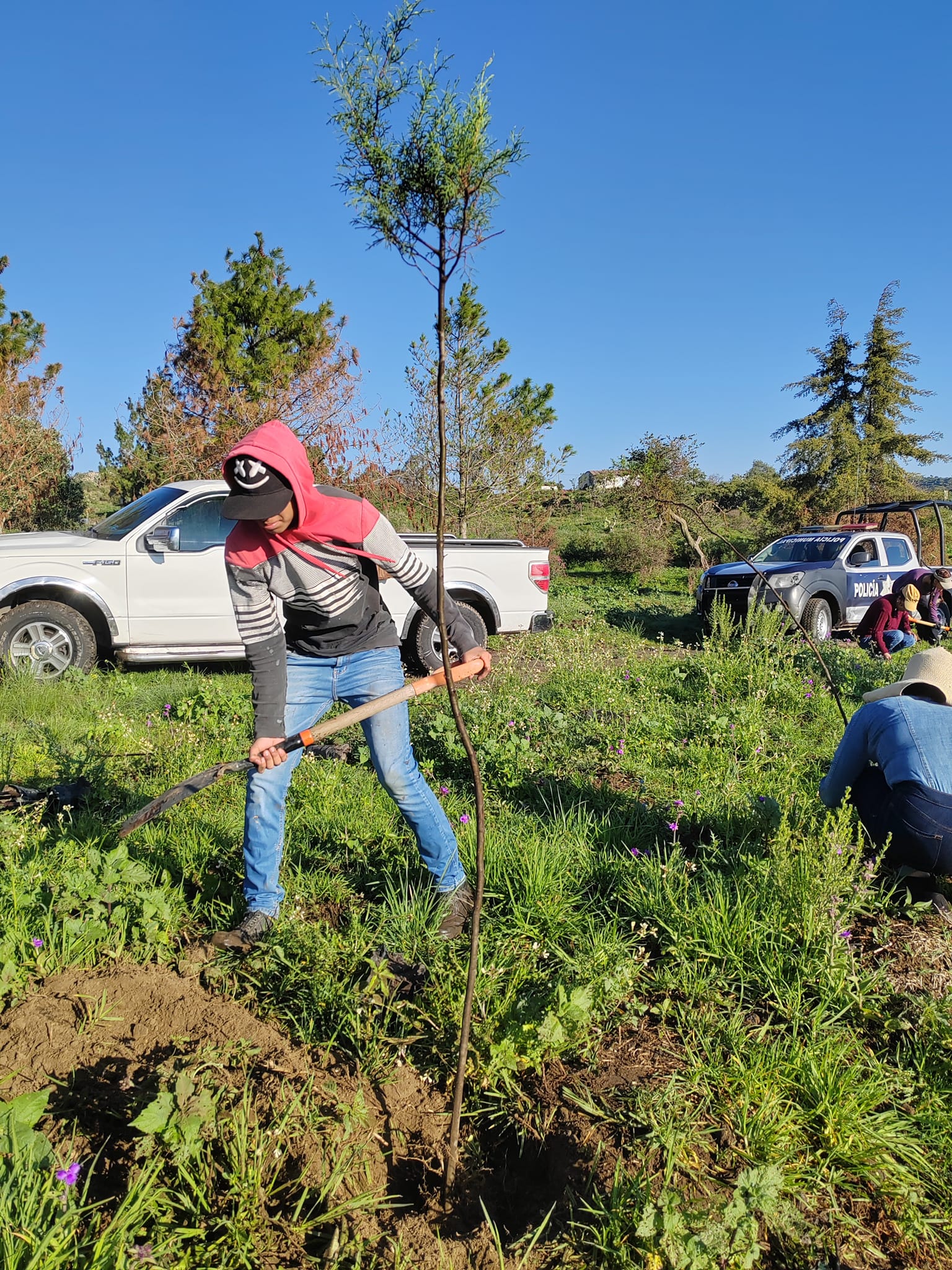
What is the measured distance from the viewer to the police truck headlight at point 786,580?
1131 cm

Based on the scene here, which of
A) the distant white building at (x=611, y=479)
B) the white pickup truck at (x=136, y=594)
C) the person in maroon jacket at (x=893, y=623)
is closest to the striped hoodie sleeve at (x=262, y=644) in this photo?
the white pickup truck at (x=136, y=594)

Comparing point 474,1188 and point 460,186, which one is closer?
point 460,186

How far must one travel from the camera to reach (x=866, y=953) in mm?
2945

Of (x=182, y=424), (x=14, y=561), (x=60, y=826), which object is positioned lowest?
(x=60, y=826)

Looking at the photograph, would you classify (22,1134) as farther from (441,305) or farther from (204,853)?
(441,305)

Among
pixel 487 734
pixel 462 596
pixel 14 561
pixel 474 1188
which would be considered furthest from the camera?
pixel 462 596

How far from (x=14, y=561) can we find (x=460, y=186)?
261 inches

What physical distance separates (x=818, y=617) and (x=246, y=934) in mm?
10495

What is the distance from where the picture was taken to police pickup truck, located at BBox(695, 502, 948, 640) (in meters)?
11.4

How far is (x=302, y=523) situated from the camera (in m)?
2.84

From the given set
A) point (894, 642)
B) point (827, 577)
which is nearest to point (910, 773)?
point (894, 642)

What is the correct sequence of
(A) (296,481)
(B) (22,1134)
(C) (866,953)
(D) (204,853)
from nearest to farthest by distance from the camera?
(B) (22,1134)
(A) (296,481)
(C) (866,953)
(D) (204,853)

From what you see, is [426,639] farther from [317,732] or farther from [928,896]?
[928,896]

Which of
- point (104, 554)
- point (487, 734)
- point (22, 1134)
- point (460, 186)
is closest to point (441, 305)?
point (460, 186)
